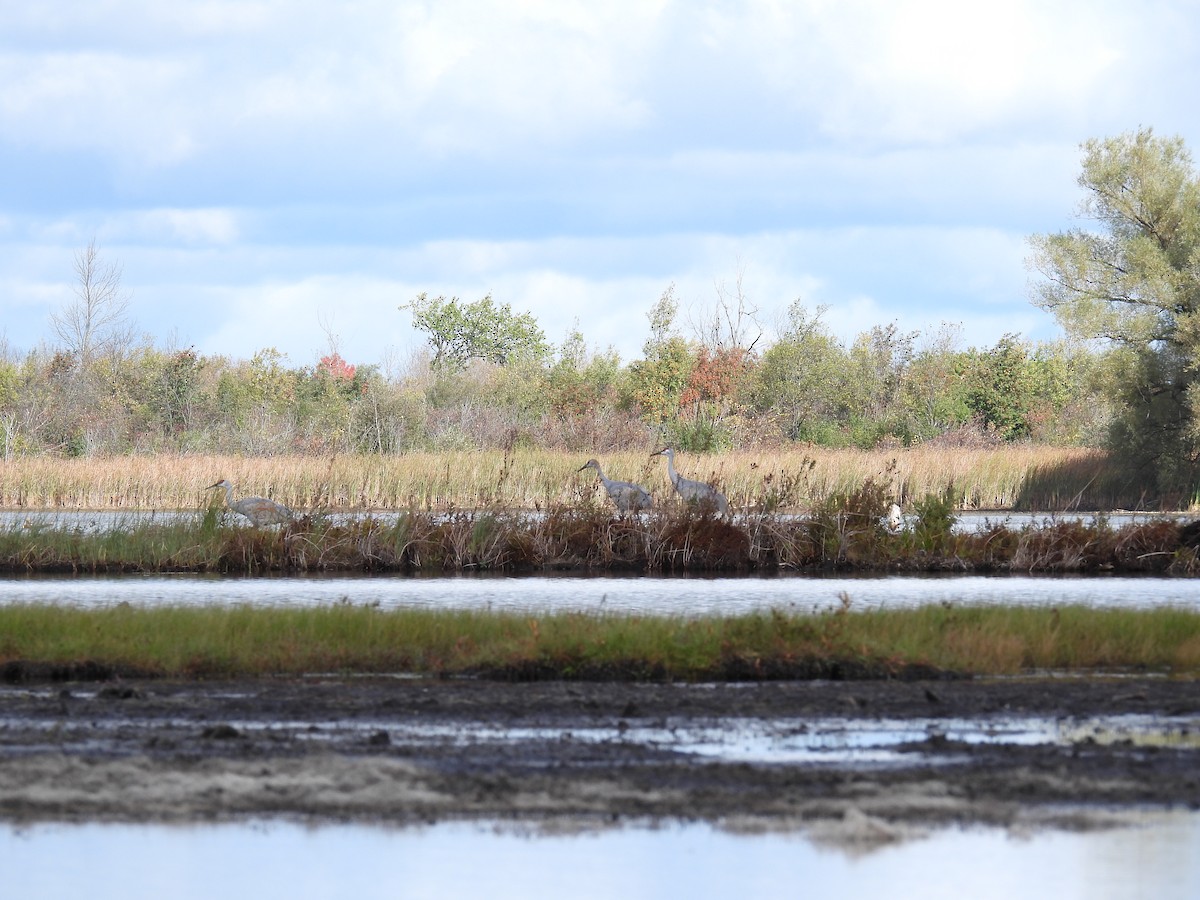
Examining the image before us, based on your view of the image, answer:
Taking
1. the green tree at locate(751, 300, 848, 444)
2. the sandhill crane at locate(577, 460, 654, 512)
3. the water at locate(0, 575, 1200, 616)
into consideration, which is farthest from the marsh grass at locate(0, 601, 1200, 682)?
the green tree at locate(751, 300, 848, 444)

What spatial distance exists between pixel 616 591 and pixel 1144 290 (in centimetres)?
2833

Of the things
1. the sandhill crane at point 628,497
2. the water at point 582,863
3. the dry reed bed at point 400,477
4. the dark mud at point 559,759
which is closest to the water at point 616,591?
the sandhill crane at point 628,497

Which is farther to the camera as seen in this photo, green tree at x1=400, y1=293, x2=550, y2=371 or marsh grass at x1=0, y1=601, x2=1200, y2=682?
green tree at x1=400, y1=293, x2=550, y2=371

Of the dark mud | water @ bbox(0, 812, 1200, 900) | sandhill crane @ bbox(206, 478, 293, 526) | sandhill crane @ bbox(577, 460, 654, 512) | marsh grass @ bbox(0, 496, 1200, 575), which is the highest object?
sandhill crane @ bbox(577, 460, 654, 512)

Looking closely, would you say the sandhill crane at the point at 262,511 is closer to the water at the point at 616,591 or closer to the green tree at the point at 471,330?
the water at the point at 616,591

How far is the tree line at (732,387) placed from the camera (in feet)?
135

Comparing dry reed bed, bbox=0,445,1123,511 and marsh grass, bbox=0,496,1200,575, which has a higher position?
dry reed bed, bbox=0,445,1123,511

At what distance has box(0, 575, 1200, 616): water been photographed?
15.9 meters

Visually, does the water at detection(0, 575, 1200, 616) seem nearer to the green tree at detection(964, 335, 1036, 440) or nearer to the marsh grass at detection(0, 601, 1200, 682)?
the marsh grass at detection(0, 601, 1200, 682)

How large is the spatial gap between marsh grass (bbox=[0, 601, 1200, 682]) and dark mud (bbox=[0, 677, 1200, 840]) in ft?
1.85

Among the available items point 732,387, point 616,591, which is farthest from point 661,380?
point 616,591

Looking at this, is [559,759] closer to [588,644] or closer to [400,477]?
[588,644]

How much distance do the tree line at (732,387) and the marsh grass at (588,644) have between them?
23.4 metres

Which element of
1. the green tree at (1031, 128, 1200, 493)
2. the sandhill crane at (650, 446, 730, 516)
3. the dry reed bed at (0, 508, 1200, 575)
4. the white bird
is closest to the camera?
the dry reed bed at (0, 508, 1200, 575)
